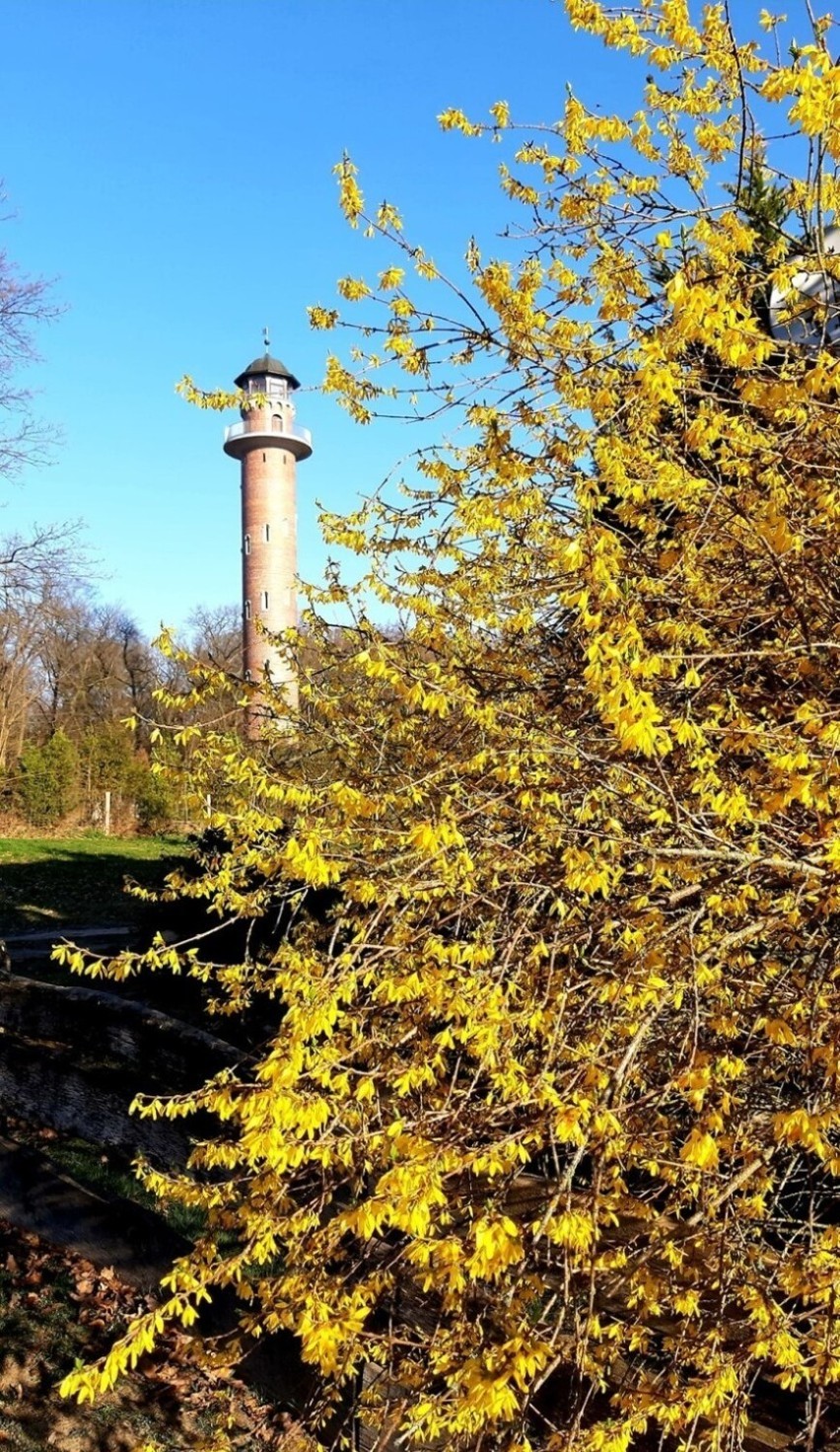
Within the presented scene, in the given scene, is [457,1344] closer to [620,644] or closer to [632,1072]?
[632,1072]

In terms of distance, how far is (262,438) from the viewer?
32.6 metres

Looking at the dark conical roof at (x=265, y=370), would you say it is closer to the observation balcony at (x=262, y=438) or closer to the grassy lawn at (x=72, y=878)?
the observation balcony at (x=262, y=438)

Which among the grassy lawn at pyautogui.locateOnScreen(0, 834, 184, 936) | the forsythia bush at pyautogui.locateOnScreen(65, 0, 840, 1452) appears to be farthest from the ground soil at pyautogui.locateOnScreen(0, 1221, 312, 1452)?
the grassy lawn at pyautogui.locateOnScreen(0, 834, 184, 936)

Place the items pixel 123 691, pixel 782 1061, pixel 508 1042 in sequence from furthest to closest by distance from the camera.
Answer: pixel 123 691 < pixel 782 1061 < pixel 508 1042

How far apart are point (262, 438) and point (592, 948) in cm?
3198

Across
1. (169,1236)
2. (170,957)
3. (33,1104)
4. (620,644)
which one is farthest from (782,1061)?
(33,1104)

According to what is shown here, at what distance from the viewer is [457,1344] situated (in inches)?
79.2

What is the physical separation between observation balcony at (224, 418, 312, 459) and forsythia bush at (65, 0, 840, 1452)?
3048 centimetres

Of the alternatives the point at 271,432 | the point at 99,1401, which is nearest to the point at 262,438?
the point at 271,432

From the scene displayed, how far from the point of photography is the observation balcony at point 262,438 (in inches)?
1278

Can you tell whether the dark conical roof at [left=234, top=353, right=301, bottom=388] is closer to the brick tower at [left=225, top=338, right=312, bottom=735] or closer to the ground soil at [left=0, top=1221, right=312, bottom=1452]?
the brick tower at [left=225, top=338, right=312, bottom=735]

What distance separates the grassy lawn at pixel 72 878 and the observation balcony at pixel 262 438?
49.0 ft

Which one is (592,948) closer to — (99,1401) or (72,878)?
(99,1401)

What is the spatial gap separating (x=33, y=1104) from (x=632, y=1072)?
400cm
